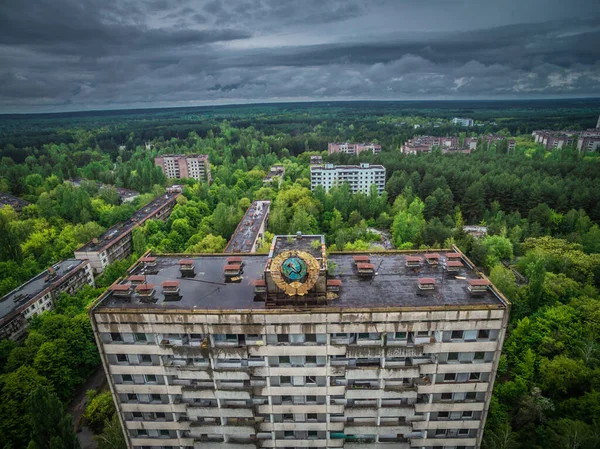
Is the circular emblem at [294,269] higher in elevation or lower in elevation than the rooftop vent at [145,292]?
higher

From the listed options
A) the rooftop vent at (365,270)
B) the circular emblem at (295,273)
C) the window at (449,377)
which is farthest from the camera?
the rooftop vent at (365,270)

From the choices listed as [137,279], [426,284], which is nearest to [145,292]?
[137,279]

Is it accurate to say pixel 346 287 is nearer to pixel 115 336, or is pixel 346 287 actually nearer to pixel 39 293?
pixel 115 336

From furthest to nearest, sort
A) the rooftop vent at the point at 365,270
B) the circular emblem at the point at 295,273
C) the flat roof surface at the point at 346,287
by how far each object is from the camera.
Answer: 1. the rooftop vent at the point at 365,270
2. the flat roof surface at the point at 346,287
3. the circular emblem at the point at 295,273

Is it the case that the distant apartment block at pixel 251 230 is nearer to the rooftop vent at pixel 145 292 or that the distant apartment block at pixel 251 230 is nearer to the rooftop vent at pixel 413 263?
the rooftop vent at pixel 145 292

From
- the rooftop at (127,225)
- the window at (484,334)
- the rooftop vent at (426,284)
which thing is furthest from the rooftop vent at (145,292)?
the rooftop at (127,225)

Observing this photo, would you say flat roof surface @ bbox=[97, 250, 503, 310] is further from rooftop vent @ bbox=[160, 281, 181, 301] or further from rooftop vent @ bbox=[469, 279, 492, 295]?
rooftop vent @ bbox=[160, 281, 181, 301]

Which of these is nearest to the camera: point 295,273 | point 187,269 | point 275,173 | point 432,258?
point 295,273
